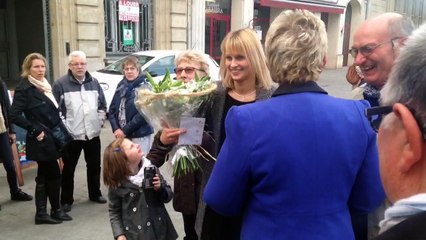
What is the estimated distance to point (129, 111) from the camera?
5047 mm

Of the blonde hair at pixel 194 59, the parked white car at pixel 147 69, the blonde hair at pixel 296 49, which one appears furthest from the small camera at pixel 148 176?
the parked white car at pixel 147 69

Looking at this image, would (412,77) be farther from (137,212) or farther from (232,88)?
(137,212)

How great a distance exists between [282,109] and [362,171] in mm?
442

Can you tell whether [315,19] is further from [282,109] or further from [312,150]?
[312,150]

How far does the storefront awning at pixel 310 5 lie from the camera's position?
68.5ft

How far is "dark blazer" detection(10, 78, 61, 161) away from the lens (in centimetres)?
436

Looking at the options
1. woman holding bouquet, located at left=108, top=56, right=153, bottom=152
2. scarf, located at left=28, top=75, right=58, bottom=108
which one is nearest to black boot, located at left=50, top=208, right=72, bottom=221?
woman holding bouquet, located at left=108, top=56, right=153, bottom=152

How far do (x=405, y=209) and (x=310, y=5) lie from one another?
77.5ft

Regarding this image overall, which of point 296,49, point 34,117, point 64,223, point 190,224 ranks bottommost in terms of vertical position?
point 64,223

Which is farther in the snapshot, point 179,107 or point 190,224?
point 190,224

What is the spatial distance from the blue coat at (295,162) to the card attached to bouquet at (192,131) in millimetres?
684

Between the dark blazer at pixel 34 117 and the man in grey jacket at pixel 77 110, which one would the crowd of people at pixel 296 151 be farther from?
the man in grey jacket at pixel 77 110

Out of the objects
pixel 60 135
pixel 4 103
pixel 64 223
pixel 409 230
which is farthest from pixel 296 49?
pixel 4 103

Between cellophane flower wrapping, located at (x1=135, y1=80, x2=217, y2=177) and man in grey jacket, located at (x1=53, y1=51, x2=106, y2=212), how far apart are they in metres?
2.48
